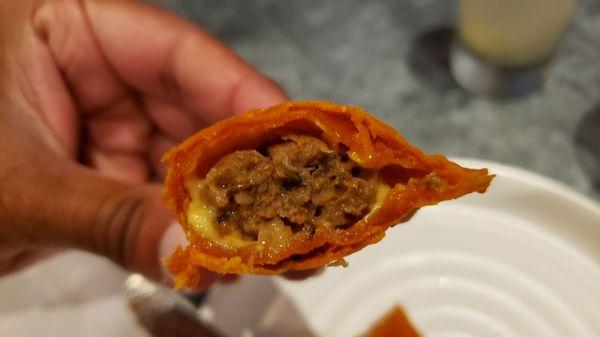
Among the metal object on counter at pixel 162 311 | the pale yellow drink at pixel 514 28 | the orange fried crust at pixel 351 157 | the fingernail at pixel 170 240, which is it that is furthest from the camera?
the pale yellow drink at pixel 514 28

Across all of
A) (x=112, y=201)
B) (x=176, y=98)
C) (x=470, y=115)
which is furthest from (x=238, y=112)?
(x=470, y=115)

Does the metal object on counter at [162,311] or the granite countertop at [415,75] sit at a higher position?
the granite countertop at [415,75]

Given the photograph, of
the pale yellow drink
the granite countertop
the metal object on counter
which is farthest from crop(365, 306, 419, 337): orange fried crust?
the pale yellow drink

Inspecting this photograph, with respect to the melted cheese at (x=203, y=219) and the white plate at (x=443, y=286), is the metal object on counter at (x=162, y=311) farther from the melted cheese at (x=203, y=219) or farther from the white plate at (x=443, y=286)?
the melted cheese at (x=203, y=219)

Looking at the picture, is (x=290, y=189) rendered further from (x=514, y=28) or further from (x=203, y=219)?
(x=514, y=28)

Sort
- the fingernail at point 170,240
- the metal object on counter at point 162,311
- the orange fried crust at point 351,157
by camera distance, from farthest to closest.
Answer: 1. the metal object on counter at point 162,311
2. the fingernail at point 170,240
3. the orange fried crust at point 351,157

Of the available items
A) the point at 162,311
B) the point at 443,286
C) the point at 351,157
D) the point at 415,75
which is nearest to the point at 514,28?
the point at 415,75

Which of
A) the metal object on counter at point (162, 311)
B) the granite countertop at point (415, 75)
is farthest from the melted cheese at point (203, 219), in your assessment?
the granite countertop at point (415, 75)
